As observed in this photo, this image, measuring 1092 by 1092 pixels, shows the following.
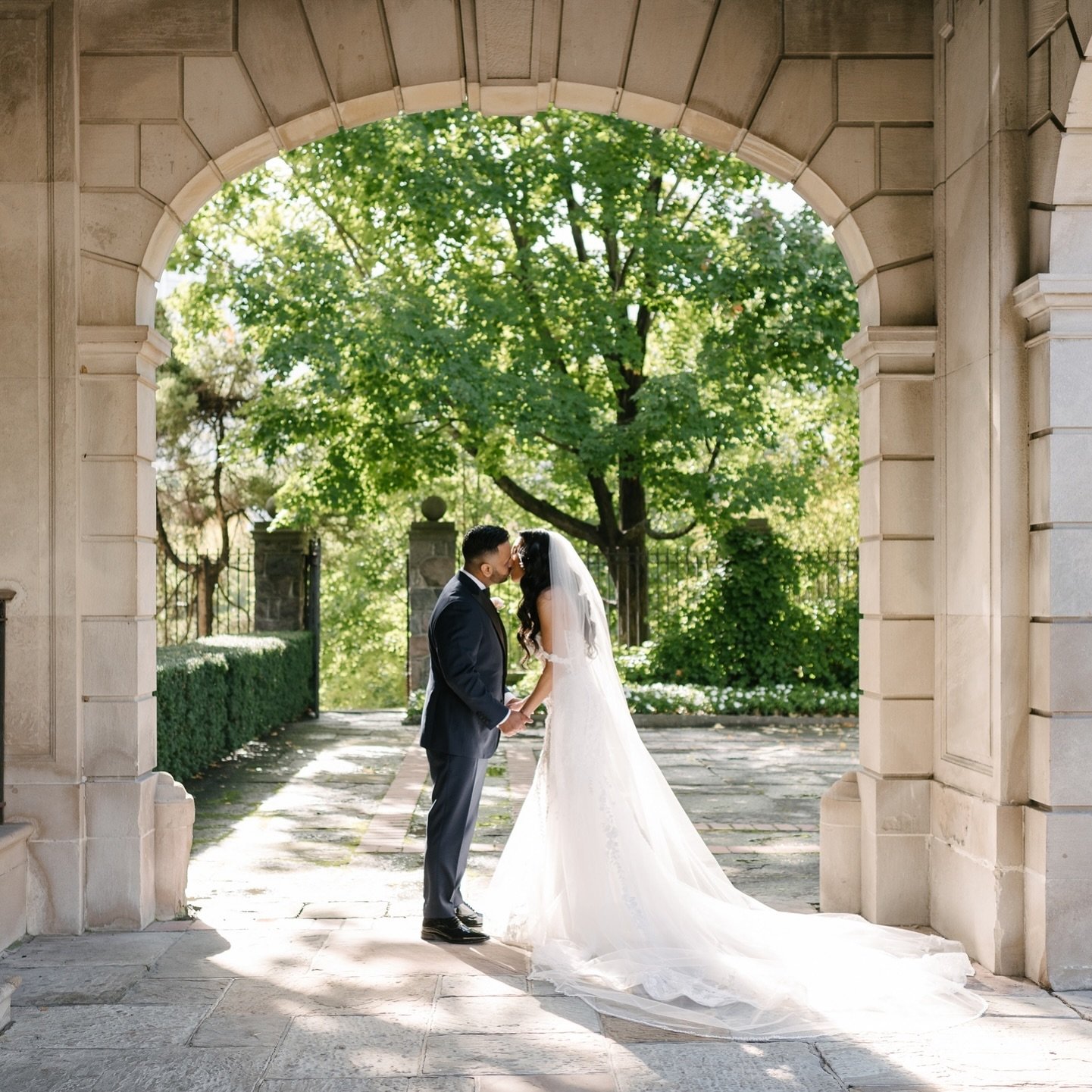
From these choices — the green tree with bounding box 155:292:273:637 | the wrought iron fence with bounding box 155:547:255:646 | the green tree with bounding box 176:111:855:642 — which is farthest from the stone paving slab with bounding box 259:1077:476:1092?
the green tree with bounding box 155:292:273:637

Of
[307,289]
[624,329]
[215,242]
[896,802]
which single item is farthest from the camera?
[215,242]

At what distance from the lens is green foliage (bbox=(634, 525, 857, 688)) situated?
614 inches

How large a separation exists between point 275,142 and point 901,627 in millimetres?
3831

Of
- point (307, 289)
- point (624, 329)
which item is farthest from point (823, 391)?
point (307, 289)

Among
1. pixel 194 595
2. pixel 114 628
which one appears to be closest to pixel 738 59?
pixel 114 628

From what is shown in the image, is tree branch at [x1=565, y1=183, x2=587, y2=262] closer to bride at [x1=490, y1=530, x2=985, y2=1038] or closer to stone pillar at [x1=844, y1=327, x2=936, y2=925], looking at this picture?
stone pillar at [x1=844, y1=327, x2=936, y2=925]

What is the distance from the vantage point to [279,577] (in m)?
15.3

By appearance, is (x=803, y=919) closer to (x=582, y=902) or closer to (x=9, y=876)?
(x=582, y=902)

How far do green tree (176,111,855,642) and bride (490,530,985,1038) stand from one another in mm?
9056

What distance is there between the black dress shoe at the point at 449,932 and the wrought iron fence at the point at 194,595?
9.72m

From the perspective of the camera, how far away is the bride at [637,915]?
4406mm

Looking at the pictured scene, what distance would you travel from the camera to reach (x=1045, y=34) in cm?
488

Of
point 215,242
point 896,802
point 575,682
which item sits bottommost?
point 896,802

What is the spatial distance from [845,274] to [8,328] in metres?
11.4
